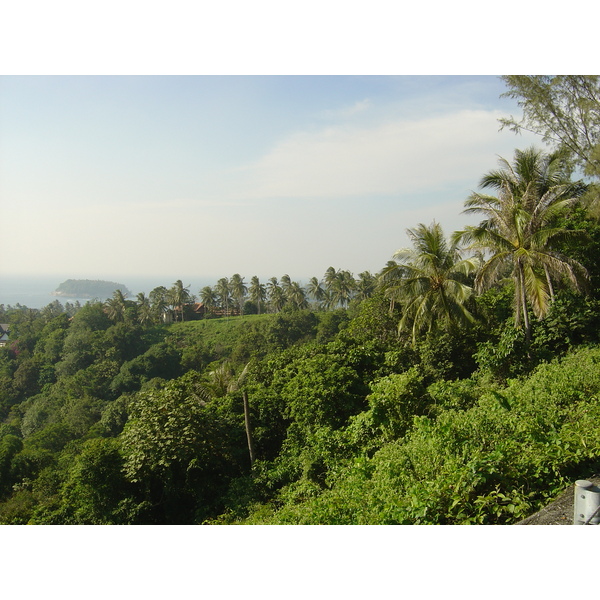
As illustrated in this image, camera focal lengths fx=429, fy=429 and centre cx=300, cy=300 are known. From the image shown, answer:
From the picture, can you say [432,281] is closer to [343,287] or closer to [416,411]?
[416,411]

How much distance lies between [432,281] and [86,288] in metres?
47.5

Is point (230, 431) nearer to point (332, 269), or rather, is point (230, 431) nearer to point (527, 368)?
point (527, 368)

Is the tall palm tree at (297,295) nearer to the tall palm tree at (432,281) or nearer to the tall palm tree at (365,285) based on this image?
the tall palm tree at (365,285)

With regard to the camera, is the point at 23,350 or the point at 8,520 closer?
the point at 8,520

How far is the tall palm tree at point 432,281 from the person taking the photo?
870 cm

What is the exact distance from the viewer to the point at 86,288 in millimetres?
48219

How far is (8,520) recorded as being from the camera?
10.3m

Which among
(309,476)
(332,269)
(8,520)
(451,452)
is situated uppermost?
(332,269)

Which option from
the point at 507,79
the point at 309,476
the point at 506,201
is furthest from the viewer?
the point at 507,79

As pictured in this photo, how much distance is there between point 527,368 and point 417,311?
2375mm

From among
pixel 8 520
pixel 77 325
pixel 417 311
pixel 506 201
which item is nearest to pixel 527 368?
pixel 417 311

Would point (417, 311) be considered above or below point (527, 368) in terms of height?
above

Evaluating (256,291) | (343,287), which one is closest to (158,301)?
(256,291)

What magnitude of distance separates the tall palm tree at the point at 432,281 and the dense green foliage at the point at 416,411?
0.03m
